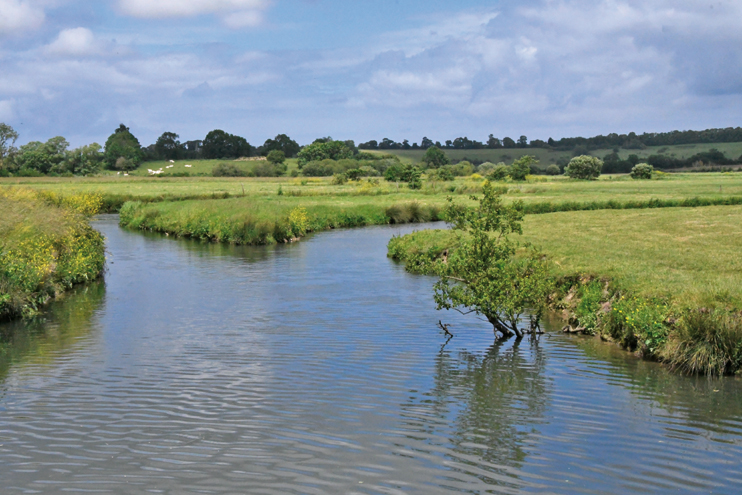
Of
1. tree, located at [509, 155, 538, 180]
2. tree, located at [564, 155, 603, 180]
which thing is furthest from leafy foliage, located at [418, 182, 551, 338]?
tree, located at [564, 155, 603, 180]

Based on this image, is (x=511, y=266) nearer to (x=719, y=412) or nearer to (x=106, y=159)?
(x=719, y=412)

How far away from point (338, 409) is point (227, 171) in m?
117

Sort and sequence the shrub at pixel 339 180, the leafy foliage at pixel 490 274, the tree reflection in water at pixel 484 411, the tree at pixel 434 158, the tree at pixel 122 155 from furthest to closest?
1. the tree at pixel 434 158
2. the tree at pixel 122 155
3. the shrub at pixel 339 180
4. the leafy foliage at pixel 490 274
5. the tree reflection in water at pixel 484 411

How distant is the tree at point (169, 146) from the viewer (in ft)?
525

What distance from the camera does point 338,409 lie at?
32.8ft

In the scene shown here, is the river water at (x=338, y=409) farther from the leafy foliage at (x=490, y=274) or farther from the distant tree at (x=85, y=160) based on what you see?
the distant tree at (x=85, y=160)

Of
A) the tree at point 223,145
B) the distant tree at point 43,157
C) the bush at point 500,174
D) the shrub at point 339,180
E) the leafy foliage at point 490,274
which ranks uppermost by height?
the tree at point 223,145

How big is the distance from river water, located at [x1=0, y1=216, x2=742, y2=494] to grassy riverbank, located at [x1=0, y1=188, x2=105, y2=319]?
1.00m

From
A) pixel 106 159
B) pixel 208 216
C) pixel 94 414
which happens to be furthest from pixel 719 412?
pixel 106 159

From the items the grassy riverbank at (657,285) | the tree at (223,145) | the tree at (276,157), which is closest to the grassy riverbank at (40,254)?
the grassy riverbank at (657,285)

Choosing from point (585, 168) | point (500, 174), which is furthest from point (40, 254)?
point (585, 168)

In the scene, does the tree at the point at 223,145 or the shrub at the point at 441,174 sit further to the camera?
the tree at the point at 223,145

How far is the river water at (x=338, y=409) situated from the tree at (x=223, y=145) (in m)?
149

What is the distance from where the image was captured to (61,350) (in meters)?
14.0
